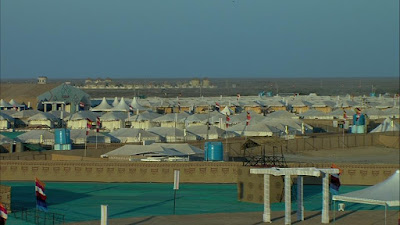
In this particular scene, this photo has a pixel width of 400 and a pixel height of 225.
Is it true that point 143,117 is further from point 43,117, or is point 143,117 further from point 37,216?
point 37,216

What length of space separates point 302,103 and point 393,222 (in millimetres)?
76316

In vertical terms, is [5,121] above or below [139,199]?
above

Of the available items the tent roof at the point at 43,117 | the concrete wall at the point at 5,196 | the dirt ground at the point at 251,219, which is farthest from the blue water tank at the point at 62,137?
the tent roof at the point at 43,117

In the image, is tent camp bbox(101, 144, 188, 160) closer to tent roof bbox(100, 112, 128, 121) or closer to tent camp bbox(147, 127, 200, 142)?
tent camp bbox(147, 127, 200, 142)

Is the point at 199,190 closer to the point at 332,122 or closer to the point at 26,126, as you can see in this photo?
the point at 332,122

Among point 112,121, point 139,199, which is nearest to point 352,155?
point 139,199

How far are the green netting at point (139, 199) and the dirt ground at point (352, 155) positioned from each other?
12.9 meters

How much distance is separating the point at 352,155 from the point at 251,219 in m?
27.5

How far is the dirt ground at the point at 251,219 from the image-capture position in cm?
2712

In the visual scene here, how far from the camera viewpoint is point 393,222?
86.4 ft

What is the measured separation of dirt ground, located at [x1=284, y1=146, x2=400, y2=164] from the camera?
5066 cm

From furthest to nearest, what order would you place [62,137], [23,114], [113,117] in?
[23,114] < [113,117] < [62,137]

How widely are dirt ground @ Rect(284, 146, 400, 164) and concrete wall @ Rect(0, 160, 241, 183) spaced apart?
36.5 ft

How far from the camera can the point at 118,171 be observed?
131 feet
